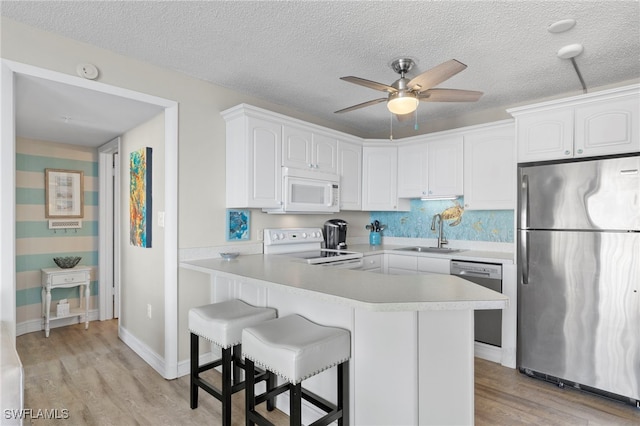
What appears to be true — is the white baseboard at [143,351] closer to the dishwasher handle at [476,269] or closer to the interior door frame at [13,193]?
the interior door frame at [13,193]

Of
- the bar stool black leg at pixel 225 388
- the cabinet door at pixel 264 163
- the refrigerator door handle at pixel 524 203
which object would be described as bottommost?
the bar stool black leg at pixel 225 388

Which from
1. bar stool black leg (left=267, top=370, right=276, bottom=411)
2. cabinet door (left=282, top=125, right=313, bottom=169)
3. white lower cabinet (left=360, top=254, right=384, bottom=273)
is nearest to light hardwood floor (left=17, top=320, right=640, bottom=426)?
bar stool black leg (left=267, top=370, right=276, bottom=411)

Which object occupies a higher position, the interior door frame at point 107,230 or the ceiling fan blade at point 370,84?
the ceiling fan blade at point 370,84

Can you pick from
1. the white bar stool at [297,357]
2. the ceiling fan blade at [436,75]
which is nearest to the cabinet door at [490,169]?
the ceiling fan blade at [436,75]

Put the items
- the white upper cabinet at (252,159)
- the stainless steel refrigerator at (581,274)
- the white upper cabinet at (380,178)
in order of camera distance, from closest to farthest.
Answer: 1. the stainless steel refrigerator at (581,274)
2. the white upper cabinet at (252,159)
3. the white upper cabinet at (380,178)

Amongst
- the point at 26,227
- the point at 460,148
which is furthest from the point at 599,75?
the point at 26,227

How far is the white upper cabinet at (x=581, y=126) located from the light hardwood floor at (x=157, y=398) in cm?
175

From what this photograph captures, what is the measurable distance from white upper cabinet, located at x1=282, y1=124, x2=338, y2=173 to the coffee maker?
1.96 ft

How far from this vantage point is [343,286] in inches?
68.4

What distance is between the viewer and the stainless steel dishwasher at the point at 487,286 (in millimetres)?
3039

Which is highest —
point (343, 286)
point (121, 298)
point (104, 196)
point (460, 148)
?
point (460, 148)

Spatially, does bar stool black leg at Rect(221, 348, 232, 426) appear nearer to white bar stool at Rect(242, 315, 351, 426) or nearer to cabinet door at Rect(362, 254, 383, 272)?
white bar stool at Rect(242, 315, 351, 426)

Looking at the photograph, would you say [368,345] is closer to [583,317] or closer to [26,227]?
[583,317]

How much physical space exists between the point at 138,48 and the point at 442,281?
246 cm
